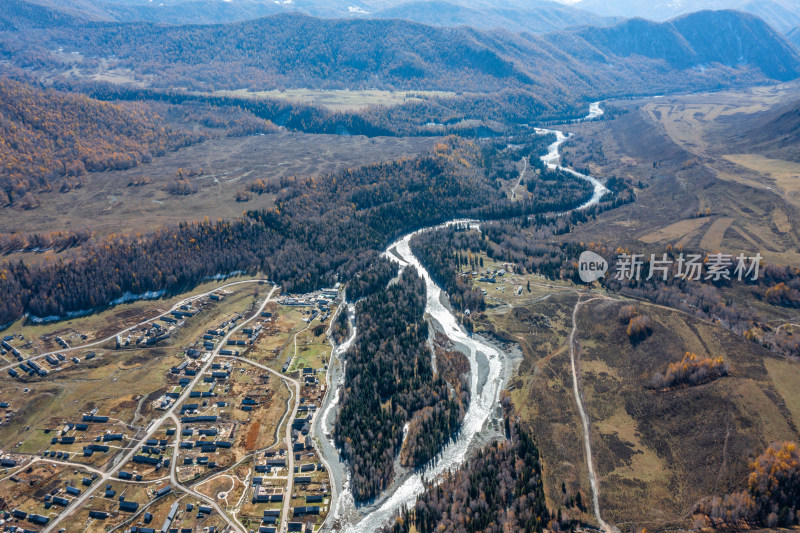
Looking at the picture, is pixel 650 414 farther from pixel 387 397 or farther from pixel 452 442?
pixel 387 397

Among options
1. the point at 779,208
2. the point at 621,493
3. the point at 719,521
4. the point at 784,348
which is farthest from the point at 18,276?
the point at 779,208

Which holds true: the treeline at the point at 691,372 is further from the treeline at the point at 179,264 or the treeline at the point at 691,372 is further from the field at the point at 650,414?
the treeline at the point at 179,264

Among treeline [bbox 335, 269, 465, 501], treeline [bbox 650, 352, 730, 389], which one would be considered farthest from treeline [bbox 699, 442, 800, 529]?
treeline [bbox 335, 269, 465, 501]

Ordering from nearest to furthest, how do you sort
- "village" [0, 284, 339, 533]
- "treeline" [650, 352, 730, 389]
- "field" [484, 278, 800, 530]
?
"field" [484, 278, 800, 530]
"village" [0, 284, 339, 533]
"treeline" [650, 352, 730, 389]

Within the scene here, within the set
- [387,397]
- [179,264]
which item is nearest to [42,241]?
[179,264]

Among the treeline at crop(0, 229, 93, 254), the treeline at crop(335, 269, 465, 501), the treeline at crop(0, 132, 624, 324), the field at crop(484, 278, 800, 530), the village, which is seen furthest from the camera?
the treeline at crop(0, 229, 93, 254)

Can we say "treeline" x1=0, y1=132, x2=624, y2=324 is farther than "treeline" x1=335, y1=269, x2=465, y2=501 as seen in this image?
Yes

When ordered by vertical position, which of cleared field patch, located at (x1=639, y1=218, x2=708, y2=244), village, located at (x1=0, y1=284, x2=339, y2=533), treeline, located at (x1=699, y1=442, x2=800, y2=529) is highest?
cleared field patch, located at (x1=639, y1=218, x2=708, y2=244)

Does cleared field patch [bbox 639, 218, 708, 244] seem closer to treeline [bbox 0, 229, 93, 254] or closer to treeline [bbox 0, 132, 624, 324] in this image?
treeline [bbox 0, 132, 624, 324]
